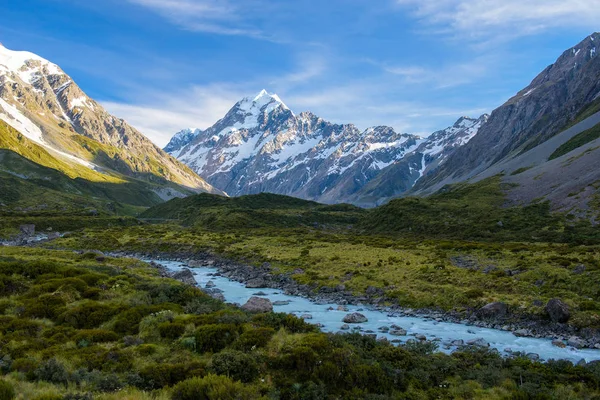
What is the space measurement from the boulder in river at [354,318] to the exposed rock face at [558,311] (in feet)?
43.6

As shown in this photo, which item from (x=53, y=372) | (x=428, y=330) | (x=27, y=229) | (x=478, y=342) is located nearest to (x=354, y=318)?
(x=428, y=330)

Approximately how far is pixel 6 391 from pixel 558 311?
31737mm

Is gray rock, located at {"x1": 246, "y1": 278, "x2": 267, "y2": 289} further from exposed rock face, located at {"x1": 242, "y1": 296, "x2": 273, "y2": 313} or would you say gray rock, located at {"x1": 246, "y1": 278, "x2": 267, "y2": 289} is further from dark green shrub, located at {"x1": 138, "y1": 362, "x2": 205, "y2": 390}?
dark green shrub, located at {"x1": 138, "y1": 362, "x2": 205, "y2": 390}

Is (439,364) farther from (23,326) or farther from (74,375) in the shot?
(23,326)

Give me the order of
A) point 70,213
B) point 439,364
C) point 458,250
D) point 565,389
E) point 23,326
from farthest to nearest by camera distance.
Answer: point 70,213, point 458,250, point 23,326, point 439,364, point 565,389

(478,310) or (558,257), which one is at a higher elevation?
(558,257)

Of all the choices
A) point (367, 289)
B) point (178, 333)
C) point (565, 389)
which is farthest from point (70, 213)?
point (565, 389)

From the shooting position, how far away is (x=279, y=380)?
1488 centimetres

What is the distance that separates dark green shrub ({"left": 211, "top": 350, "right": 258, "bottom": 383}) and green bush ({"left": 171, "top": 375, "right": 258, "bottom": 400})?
883 millimetres

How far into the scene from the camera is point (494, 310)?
30531 millimetres

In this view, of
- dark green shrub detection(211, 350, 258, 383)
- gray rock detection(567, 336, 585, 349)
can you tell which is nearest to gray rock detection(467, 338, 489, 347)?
gray rock detection(567, 336, 585, 349)

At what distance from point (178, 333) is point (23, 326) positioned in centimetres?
807

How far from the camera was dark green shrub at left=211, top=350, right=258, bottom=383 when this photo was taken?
14.9 m

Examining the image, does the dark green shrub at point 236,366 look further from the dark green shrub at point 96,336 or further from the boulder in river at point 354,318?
the boulder in river at point 354,318
